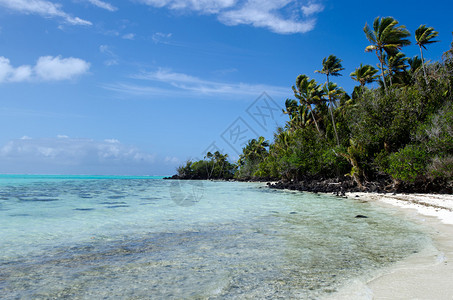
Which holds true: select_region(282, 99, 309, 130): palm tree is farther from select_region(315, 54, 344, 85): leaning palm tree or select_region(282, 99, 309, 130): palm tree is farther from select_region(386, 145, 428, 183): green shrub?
select_region(386, 145, 428, 183): green shrub

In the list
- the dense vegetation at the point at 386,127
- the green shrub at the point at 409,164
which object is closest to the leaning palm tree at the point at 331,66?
the dense vegetation at the point at 386,127

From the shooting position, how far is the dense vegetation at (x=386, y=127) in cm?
2012

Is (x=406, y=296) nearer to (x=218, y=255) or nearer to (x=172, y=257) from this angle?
(x=218, y=255)

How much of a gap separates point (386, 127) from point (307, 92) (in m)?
19.7

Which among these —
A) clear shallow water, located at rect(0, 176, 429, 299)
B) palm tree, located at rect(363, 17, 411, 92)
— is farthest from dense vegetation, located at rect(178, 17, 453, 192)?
clear shallow water, located at rect(0, 176, 429, 299)

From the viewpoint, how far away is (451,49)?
1040 inches

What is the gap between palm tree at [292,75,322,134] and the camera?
142 feet

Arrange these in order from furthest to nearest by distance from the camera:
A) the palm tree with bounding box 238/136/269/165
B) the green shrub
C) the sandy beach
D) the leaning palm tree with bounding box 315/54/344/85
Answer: the palm tree with bounding box 238/136/269/165
the leaning palm tree with bounding box 315/54/344/85
the green shrub
the sandy beach

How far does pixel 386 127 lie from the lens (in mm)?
25500

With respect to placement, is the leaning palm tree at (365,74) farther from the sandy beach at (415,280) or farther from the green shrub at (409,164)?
the sandy beach at (415,280)

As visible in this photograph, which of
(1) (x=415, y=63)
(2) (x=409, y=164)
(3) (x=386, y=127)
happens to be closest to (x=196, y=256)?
(2) (x=409, y=164)

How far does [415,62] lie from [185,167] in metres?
84.2

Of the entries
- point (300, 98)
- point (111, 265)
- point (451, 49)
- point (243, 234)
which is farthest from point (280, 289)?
point (300, 98)

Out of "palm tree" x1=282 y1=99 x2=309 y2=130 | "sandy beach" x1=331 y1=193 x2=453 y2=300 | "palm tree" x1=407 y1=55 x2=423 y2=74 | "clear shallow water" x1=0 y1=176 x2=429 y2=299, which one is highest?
"palm tree" x1=407 y1=55 x2=423 y2=74
